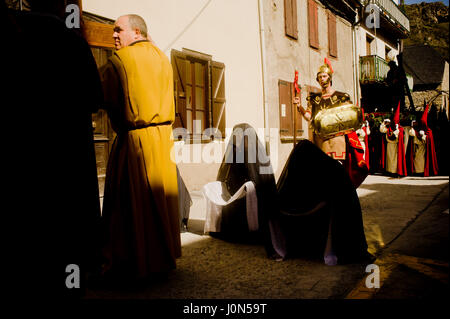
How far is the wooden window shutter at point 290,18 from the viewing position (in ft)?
36.2

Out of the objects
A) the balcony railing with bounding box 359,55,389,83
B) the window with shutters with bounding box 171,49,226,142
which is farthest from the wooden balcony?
the window with shutters with bounding box 171,49,226,142

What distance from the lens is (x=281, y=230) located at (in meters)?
3.46

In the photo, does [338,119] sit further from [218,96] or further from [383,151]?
[383,151]

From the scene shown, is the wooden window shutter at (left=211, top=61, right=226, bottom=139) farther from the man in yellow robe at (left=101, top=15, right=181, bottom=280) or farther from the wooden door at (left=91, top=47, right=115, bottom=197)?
the man in yellow robe at (left=101, top=15, right=181, bottom=280)

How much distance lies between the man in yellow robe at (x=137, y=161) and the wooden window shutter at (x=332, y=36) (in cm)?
1234

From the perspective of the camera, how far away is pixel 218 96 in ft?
28.5

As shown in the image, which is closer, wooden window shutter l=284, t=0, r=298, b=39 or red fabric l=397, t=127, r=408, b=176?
red fabric l=397, t=127, r=408, b=176

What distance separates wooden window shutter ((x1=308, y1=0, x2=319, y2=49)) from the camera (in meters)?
12.5

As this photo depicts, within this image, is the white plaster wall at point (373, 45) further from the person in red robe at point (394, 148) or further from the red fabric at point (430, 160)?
the red fabric at point (430, 160)

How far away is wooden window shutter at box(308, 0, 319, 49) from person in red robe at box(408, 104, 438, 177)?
14.1 feet

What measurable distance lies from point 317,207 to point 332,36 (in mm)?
12440

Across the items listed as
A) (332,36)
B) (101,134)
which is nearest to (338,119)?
(101,134)

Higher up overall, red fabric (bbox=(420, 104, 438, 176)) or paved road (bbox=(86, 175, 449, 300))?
red fabric (bbox=(420, 104, 438, 176))
